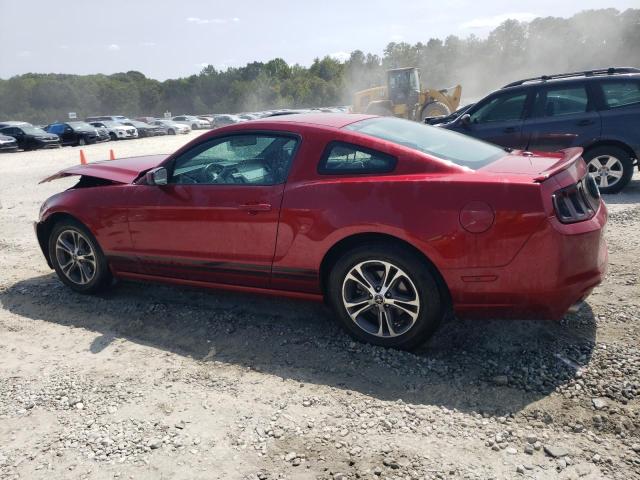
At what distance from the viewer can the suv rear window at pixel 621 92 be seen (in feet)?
24.1

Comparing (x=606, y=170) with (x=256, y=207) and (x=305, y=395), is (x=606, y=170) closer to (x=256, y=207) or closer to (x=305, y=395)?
(x=256, y=207)

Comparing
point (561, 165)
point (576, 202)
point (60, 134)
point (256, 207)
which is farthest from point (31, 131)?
point (576, 202)

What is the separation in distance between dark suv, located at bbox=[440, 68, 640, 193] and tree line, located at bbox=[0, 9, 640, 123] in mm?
68252

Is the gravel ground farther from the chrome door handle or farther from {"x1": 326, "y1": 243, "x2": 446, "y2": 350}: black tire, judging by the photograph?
the chrome door handle

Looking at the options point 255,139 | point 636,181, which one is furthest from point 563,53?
point 255,139

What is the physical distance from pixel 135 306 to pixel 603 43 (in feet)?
258

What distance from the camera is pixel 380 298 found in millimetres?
3375

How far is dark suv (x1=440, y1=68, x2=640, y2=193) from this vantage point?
7.34 meters

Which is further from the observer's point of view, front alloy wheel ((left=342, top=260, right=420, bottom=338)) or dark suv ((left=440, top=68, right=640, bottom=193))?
dark suv ((left=440, top=68, right=640, bottom=193))

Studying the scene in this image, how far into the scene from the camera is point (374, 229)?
3275 mm

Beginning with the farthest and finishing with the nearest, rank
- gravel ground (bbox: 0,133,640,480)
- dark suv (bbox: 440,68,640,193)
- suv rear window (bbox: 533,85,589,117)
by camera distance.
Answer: suv rear window (bbox: 533,85,589,117)
dark suv (bbox: 440,68,640,193)
gravel ground (bbox: 0,133,640,480)

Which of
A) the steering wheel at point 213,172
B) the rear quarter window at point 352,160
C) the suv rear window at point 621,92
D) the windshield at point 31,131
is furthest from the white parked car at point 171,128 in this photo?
the rear quarter window at point 352,160

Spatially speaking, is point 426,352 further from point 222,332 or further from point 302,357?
point 222,332

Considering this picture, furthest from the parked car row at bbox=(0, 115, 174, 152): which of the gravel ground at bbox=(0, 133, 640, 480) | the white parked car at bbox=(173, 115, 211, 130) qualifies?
the gravel ground at bbox=(0, 133, 640, 480)
